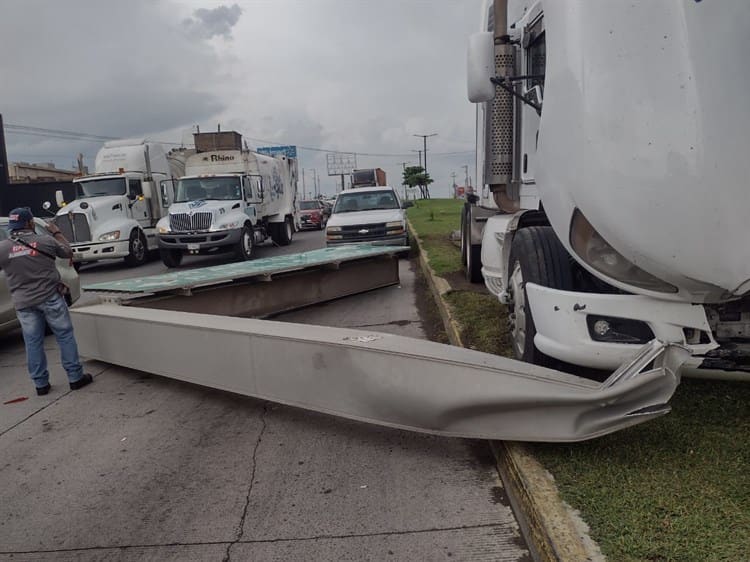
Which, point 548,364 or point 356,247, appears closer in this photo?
point 548,364

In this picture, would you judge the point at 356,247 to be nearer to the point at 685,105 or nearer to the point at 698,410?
the point at 698,410

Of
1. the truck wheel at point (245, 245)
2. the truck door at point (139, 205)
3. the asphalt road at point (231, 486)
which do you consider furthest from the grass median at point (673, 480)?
the truck door at point (139, 205)

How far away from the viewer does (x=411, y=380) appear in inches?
137

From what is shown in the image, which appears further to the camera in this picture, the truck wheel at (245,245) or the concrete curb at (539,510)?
the truck wheel at (245,245)

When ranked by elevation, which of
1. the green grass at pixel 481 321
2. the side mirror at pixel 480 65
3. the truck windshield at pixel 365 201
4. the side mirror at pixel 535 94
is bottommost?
the green grass at pixel 481 321

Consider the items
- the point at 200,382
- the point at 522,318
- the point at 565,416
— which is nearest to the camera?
the point at 565,416

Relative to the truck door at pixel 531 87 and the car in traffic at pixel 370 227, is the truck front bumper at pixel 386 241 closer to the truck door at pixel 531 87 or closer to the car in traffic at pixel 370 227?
the car in traffic at pixel 370 227

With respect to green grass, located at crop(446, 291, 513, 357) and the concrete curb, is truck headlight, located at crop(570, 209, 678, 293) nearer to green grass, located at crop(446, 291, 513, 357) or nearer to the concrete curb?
the concrete curb

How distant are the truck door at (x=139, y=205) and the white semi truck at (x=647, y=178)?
1561cm

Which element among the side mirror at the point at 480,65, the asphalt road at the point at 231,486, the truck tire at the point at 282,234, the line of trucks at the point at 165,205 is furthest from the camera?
the truck tire at the point at 282,234

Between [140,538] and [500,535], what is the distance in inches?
73.6

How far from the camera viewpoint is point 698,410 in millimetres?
3797

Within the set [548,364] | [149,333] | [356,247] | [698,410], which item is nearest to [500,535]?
[548,364]

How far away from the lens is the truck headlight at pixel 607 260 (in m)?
2.96
